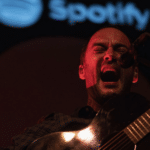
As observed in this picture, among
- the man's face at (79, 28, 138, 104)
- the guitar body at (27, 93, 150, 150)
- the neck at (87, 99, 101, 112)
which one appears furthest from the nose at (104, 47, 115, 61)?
the guitar body at (27, 93, 150, 150)

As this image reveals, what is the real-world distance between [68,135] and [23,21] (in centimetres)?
102

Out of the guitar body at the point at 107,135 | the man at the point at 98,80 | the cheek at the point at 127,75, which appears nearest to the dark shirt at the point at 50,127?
the man at the point at 98,80

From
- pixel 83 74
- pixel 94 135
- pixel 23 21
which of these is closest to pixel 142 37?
pixel 94 135

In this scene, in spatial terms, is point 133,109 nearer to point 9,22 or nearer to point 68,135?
point 68,135

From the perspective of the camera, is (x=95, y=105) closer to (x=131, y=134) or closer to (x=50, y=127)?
(x=50, y=127)

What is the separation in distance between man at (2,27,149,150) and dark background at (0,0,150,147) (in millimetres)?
258

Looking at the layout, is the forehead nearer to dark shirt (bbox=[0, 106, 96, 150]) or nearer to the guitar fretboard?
dark shirt (bbox=[0, 106, 96, 150])

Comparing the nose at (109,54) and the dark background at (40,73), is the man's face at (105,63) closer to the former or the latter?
the nose at (109,54)

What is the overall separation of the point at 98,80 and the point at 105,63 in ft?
0.31

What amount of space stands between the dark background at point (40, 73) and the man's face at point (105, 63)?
0.88 ft

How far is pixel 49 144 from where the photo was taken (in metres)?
0.60

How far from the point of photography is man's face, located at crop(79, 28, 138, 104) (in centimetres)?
99

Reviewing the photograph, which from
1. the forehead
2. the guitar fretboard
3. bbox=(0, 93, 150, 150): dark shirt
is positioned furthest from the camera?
the forehead

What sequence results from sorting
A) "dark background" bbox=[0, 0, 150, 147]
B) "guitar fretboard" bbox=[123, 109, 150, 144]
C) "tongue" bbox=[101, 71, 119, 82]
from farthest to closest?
"dark background" bbox=[0, 0, 150, 147] → "tongue" bbox=[101, 71, 119, 82] → "guitar fretboard" bbox=[123, 109, 150, 144]
